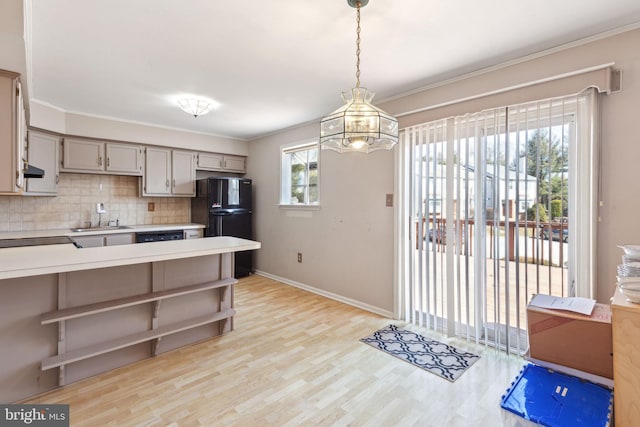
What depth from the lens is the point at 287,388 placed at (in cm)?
202

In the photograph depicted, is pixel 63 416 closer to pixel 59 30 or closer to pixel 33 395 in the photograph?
pixel 33 395

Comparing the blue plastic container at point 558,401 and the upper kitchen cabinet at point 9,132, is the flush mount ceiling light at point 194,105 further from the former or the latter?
the blue plastic container at point 558,401

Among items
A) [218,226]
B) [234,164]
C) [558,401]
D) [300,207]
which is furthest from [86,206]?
[558,401]

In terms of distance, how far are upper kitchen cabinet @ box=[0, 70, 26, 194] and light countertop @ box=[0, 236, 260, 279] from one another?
0.52 metres

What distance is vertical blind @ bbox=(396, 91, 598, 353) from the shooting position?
2.10 m

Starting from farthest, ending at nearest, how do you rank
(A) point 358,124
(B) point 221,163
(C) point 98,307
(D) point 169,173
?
1. (B) point 221,163
2. (D) point 169,173
3. (C) point 98,307
4. (A) point 358,124

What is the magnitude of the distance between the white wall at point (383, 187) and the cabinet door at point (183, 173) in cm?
97

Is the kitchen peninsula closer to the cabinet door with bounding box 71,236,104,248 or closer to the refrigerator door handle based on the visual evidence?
the cabinet door with bounding box 71,236,104,248

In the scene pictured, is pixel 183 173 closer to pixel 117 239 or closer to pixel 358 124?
pixel 117 239

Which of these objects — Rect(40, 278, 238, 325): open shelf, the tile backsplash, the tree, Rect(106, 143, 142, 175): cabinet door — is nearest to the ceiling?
the tree

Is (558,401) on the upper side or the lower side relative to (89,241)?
lower

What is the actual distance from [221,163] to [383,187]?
9.88ft

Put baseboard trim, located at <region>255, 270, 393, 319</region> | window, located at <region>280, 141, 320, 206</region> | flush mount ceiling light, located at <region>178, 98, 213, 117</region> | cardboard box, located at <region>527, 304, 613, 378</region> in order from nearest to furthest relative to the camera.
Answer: cardboard box, located at <region>527, 304, 613, 378</region> → flush mount ceiling light, located at <region>178, 98, 213, 117</region> → baseboard trim, located at <region>255, 270, 393, 319</region> → window, located at <region>280, 141, 320, 206</region>

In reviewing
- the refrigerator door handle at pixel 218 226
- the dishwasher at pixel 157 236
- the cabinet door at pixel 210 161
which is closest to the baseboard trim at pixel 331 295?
the refrigerator door handle at pixel 218 226
